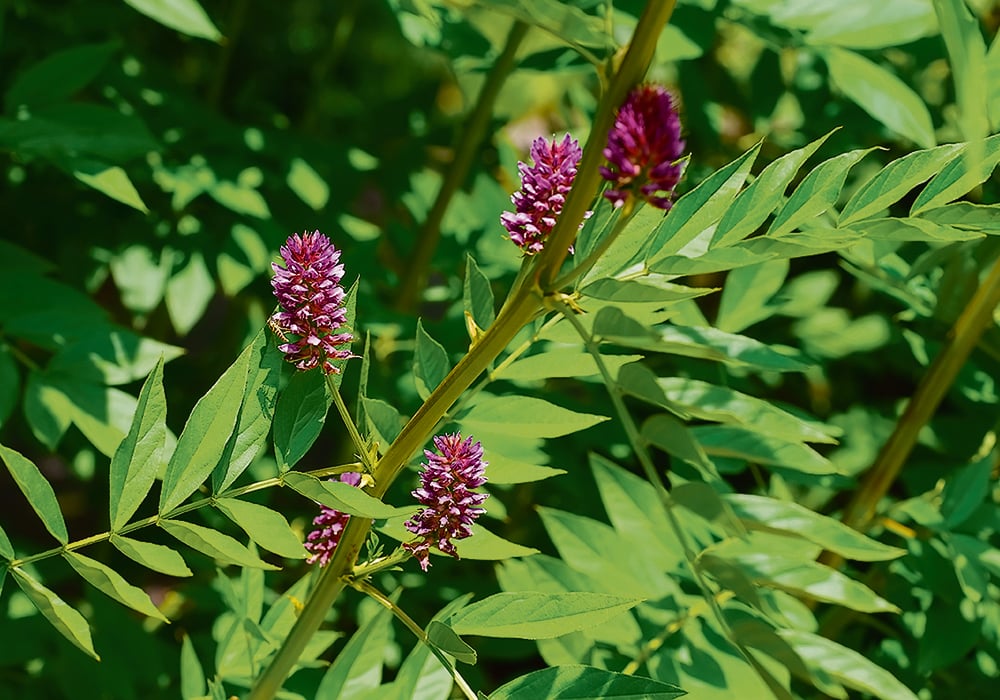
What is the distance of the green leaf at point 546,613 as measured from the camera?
528mm

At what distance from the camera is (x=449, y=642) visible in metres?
0.51

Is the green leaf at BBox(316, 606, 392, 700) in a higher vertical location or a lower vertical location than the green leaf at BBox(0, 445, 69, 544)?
lower

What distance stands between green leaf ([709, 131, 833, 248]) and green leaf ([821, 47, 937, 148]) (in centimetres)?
39

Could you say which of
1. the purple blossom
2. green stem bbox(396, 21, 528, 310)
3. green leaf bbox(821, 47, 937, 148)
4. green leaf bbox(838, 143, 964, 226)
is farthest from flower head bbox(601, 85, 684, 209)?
green stem bbox(396, 21, 528, 310)

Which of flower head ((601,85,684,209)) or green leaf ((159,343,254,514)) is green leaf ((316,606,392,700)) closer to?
green leaf ((159,343,254,514))

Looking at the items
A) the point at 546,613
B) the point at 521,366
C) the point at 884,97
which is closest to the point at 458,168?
the point at 884,97

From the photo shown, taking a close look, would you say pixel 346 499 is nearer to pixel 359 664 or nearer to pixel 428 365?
pixel 428 365

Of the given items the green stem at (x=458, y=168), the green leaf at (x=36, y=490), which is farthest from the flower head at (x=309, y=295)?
the green stem at (x=458, y=168)

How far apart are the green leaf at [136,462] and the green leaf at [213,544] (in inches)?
1.4

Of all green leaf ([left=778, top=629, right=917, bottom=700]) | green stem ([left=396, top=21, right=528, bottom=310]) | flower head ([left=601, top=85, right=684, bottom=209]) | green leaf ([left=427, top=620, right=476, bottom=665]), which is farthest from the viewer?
green stem ([left=396, top=21, right=528, bottom=310])

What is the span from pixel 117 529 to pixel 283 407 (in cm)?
10

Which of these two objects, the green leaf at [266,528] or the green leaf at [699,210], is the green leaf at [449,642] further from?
the green leaf at [699,210]

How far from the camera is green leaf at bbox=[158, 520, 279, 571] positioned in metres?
0.50

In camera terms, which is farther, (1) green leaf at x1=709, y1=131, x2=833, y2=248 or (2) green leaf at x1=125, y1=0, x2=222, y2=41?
(2) green leaf at x1=125, y1=0, x2=222, y2=41
